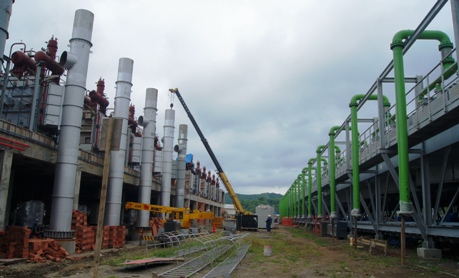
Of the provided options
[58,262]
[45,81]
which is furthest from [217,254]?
[45,81]

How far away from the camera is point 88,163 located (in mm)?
21500

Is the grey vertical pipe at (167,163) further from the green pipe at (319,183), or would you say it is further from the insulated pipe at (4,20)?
the insulated pipe at (4,20)

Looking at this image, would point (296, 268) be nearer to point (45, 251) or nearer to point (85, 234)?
point (45, 251)

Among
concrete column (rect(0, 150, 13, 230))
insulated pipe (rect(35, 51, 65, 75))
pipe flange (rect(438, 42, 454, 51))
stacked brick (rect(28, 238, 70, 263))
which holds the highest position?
insulated pipe (rect(35, 51, 65, 75))

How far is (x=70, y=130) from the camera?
1809 cm

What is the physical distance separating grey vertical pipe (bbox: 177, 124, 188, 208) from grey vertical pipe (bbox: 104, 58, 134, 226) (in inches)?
611

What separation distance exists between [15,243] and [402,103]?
52.4ft

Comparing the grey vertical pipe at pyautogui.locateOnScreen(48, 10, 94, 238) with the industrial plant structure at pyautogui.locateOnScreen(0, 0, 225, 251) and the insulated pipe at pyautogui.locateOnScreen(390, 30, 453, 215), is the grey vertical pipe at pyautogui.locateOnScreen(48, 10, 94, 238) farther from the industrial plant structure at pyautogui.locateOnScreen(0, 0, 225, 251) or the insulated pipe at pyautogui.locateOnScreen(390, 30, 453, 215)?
the insulated pipe at pyautogui.locateOnScreen(390, 30, 453, 215)

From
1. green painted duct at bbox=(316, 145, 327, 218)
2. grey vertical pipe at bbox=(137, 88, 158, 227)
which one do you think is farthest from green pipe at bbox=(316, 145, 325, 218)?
grey vertical pipe at bbox=(137, 88, 158, 227)

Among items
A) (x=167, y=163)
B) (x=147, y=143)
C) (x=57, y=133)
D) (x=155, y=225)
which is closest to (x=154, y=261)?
(x=57, y=133)

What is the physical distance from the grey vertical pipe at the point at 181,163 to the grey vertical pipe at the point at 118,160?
1553 centimetres

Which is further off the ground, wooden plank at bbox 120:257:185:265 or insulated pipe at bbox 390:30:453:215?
insulated pipe at bbox 390:30:453:215

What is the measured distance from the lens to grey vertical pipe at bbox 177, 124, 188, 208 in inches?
1566

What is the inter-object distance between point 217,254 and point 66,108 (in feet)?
34.1
